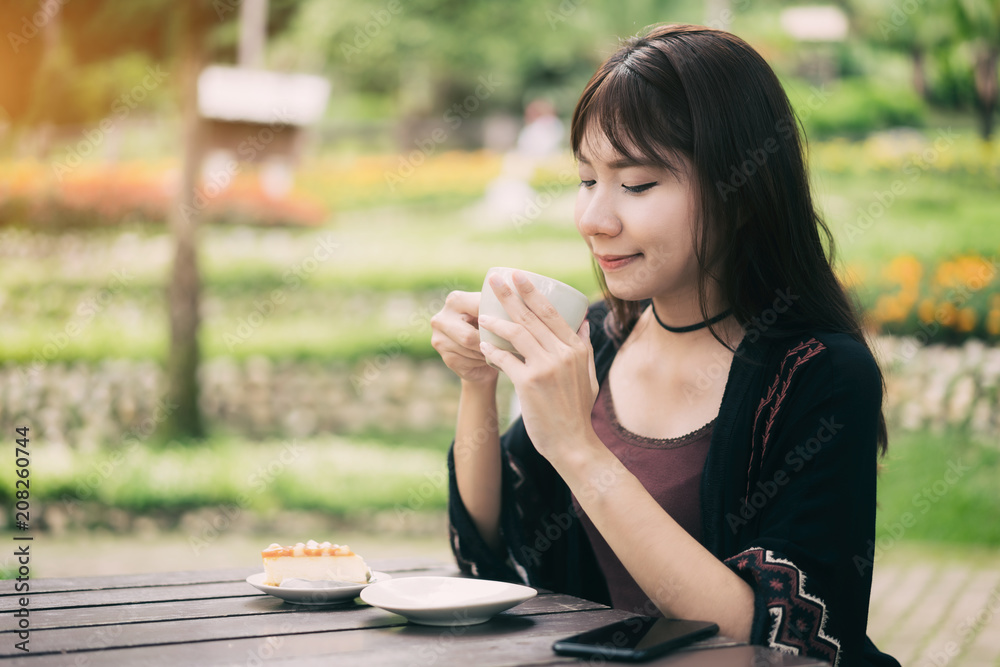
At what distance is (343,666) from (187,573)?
0.71 m

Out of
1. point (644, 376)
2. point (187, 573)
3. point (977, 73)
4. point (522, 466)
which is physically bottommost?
point (187, 573)

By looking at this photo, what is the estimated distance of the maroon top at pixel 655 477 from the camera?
1.80m

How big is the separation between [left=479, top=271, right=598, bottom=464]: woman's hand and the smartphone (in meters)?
0.29

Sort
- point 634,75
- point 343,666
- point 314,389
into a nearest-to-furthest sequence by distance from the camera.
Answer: point 343,666
point 634,75
point 314,389

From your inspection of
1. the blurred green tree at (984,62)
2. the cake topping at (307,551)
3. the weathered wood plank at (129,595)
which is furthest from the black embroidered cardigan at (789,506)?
the blurred green tree at (984,62)

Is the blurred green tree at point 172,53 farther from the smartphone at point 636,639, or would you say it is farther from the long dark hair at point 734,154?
the smartphone at point 636,639

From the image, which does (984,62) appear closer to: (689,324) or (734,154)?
(689,324)

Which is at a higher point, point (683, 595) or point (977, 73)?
point (977, 73)

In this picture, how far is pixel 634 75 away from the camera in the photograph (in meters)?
1.77

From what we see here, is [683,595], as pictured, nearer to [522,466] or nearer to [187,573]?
[522,466]

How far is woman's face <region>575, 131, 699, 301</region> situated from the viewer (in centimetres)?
170

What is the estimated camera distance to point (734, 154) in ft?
5.67

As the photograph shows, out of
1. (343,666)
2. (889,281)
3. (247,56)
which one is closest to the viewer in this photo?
(343,666)

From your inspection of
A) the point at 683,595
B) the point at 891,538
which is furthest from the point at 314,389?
the point at 683,595
